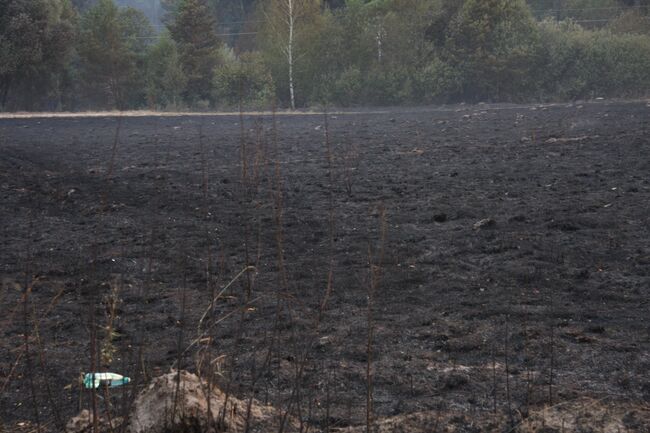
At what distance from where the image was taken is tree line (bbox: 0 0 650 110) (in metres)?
35.4

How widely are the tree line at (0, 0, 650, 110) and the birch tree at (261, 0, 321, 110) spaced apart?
7 cm

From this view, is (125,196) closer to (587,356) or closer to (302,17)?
(587,356)

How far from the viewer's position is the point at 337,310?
6016 mm

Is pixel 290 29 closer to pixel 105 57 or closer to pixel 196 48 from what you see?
pixel 196 48

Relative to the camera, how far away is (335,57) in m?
40.0

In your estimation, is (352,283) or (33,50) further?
(33,50)

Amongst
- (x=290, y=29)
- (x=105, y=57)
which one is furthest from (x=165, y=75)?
(x=290, y=29)

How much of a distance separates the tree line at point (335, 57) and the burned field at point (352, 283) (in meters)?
20.8

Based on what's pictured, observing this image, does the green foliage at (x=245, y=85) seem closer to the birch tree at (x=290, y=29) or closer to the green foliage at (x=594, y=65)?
the birch tree at (x=290, y=29)

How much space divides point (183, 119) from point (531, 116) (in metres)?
12.1

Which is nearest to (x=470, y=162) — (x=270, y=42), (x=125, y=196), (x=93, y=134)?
(x=125, y=196)

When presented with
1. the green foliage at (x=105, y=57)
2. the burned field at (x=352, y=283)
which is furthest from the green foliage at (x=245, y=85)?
the burned field at (x=352, y=283)

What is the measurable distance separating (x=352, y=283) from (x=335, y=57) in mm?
34288

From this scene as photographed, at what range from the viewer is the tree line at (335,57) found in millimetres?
35438
